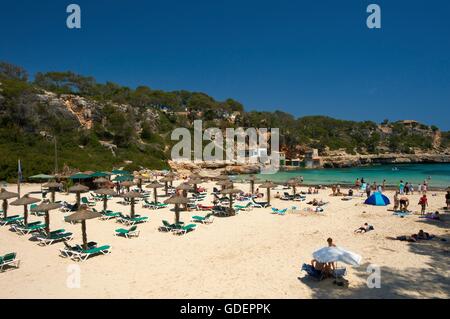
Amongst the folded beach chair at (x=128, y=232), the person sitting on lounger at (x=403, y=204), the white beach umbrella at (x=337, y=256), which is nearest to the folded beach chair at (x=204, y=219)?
the folded beach chair at (x=128, y=232)

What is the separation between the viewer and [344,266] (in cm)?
923

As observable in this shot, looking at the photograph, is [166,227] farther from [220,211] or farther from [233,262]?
[233,262]

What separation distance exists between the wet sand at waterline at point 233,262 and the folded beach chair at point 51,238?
345mm

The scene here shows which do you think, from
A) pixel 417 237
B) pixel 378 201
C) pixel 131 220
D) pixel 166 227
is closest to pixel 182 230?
pixel 166 227

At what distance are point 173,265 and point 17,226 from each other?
8868mm

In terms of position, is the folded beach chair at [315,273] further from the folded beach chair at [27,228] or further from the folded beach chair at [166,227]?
the folded beach chair at [27,228]

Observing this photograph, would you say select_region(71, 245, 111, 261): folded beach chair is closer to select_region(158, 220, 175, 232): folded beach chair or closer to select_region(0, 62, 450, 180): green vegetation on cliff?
select_region(158, 220, 175, 232): folded beach chair

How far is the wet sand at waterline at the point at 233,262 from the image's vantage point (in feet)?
24.7

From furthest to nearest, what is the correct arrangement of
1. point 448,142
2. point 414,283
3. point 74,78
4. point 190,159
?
point 448,142 < point 74,78 < point 190,159 < point 414,283

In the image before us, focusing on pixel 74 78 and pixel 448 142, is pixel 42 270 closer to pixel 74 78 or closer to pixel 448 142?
pixel 74 78

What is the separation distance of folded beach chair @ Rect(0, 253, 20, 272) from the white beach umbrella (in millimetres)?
8920

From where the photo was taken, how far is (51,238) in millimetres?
11773

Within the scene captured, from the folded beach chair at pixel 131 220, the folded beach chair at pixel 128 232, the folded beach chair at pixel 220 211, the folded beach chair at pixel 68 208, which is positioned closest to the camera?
the folded beach chair at pixel 128 232
